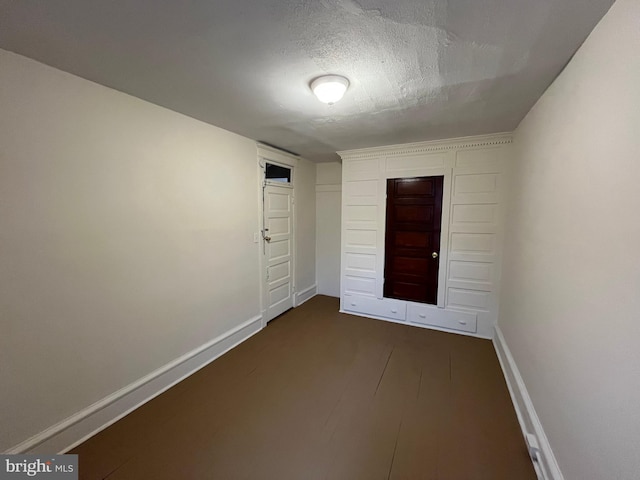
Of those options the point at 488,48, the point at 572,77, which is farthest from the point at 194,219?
the point at 572,77

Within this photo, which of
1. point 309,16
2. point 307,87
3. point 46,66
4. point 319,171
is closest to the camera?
point 309,16

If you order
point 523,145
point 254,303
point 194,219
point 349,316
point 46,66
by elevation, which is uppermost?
point 46,66

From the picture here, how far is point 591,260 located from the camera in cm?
117

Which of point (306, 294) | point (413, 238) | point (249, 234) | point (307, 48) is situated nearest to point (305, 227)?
point (306, 294)

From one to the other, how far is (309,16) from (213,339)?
2.82 m

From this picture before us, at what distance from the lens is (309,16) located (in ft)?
3.79

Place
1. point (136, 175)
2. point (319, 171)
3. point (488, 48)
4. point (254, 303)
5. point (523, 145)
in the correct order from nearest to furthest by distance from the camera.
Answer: point (488, 48) → point (136, 175) → point (523, 145) → point (254, 303) → point (319, 171)

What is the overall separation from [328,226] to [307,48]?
3386 mm

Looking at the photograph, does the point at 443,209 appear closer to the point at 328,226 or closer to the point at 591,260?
the point at 328,226

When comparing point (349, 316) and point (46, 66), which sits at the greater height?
point (46, 66)

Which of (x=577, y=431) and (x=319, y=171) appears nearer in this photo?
(x=577, y=431)

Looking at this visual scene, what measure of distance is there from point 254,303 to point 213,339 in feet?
2.27

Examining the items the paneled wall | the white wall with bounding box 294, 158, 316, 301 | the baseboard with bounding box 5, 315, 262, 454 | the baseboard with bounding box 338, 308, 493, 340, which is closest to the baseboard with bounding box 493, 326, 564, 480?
the baseboard with bounding box 338, 308, 493, 340

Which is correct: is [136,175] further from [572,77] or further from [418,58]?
[572,77]
